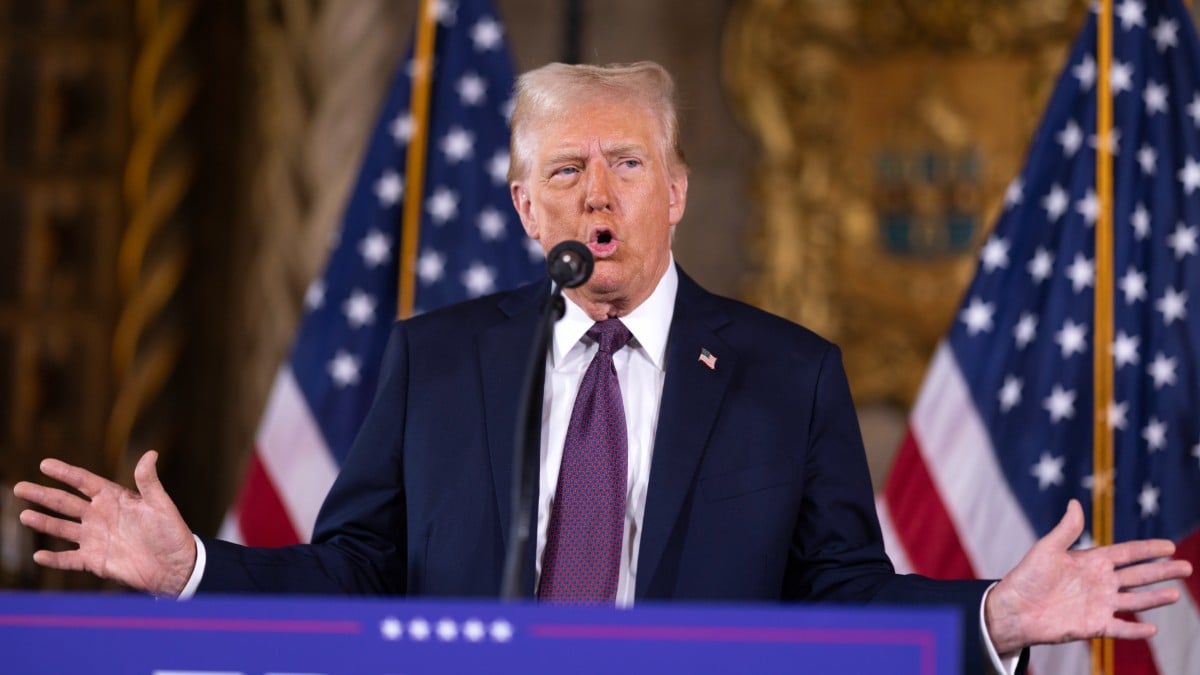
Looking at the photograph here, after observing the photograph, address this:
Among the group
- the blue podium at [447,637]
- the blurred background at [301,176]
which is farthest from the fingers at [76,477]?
the blurred background at [301,176]

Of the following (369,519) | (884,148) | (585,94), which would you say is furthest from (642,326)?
(884,148)

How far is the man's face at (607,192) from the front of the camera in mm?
2650

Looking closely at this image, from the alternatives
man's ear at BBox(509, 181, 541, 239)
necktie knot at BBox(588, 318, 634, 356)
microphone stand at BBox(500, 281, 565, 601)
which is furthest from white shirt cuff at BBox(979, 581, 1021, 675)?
man's ear at BBox(509, 181, 541, 239)

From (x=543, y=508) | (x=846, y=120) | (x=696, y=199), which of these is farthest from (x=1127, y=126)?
(x=543, y=508)

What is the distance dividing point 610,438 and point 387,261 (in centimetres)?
185

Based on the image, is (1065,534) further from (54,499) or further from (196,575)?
(54,499)

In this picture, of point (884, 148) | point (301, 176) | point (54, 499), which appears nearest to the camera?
point (54, 499)

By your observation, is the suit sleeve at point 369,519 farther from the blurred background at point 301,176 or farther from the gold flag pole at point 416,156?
the blurred background at point 301,176

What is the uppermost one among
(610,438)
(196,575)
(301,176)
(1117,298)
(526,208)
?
(301,176)

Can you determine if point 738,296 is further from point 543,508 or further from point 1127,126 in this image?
point 543,508

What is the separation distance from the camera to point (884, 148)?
17.2ft

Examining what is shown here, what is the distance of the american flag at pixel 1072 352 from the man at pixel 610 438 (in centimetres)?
112

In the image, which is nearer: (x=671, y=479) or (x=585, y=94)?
(x=671, y=479)

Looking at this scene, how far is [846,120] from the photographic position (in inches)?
208
